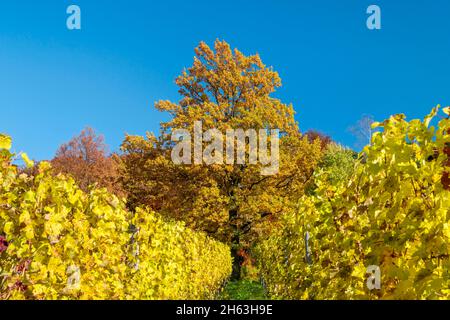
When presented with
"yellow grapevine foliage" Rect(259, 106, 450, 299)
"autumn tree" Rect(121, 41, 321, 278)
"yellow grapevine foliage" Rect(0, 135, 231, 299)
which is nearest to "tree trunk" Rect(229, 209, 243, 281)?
"autumn tree" Rect(121, 41, 321, 278)

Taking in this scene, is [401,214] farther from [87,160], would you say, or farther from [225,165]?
[87,160]

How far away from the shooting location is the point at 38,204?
197 inches

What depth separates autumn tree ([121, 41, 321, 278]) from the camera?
947 inches

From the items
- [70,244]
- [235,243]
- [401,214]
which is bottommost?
[235,243]

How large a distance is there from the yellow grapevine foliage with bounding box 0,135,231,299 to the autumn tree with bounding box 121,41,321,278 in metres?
15.3

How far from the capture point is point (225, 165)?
23.3 meters

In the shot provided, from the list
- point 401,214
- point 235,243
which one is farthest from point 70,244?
point 235,243

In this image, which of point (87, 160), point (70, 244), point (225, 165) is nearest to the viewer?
point (70, 244)

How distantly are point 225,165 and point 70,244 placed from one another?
18.2 metres

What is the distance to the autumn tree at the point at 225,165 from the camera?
24.0 m

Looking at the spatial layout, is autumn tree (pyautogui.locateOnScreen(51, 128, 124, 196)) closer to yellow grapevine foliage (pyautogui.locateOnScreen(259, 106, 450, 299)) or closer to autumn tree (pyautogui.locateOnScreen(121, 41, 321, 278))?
autumn tree (pyautogui.locateOnScreen(121, 41, 321, 278))

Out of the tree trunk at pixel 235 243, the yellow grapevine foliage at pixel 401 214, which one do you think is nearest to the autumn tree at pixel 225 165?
the tree trunk at pixel 235 243

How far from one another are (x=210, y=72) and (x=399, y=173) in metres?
23.5
